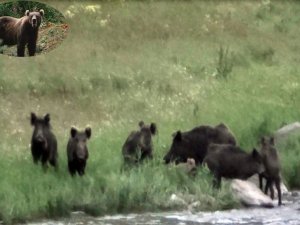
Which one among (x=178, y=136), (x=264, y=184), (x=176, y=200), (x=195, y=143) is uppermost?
(x=178, y=136)

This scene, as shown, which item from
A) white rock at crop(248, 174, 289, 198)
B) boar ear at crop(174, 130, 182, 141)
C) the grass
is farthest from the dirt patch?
white rock at crop(248, 174, 289, 198)

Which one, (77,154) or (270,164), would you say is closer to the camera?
(77,154)

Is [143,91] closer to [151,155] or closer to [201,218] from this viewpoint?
[151,155]

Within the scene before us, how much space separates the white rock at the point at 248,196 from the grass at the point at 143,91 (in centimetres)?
27

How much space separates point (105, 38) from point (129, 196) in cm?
1335

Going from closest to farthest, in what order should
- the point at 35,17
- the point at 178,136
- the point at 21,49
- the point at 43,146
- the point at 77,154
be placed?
1. the point at 77,154
2. the point at 43,146
3. the point at 178,136
4. the point at 35,17
5. the point at 21,49

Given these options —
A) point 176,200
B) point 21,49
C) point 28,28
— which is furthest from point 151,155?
point 21,49

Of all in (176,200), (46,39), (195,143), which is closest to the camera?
(176,200)

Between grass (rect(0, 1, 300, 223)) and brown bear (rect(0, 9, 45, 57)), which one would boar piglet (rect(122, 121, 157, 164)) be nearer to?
grass (rect(0, 1, 300, 223))

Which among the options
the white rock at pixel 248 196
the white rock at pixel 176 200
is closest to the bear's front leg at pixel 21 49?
the white rock at pixel 248 196

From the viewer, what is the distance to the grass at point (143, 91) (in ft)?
47.3

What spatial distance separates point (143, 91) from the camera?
77.0 feet

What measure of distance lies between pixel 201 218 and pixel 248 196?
56.4 inches

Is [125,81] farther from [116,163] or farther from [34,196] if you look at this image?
[34,196]
